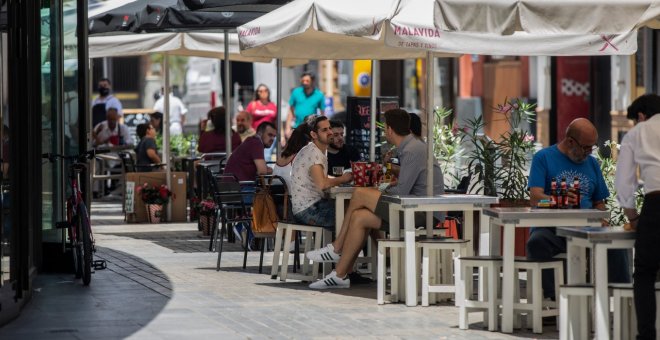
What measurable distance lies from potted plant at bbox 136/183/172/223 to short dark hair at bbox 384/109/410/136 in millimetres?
8014

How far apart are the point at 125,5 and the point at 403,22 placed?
7.78 m

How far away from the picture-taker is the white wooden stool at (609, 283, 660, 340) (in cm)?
928

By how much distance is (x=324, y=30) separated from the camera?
1200 centimetres

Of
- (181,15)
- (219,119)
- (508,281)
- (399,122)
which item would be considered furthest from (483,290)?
Answer: (219,119)

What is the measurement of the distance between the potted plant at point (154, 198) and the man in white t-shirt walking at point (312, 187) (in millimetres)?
6901

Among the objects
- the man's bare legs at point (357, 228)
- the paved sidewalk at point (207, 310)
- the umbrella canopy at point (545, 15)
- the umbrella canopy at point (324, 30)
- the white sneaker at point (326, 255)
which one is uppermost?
the umbrella canopy at point (324, 30)

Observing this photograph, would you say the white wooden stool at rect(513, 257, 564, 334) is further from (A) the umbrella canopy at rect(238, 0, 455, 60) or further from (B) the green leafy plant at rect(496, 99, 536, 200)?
(B) the green leafy plant at rect(496, 99, 536, 200)

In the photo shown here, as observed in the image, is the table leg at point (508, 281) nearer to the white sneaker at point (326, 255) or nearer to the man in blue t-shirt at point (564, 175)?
the man in blue t-shirt at point (564, 175)

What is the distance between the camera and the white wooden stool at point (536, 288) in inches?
402

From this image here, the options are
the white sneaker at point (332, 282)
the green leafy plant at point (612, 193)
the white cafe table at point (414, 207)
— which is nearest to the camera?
the white cafe table at point (414, 207)

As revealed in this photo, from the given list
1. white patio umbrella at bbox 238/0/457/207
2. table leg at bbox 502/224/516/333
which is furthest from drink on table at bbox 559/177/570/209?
white patio umbrella at bbox 238/0/457/207

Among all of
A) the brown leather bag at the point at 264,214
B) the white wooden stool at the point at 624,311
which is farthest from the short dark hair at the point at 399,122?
the white wooden stool at the point at 624,311

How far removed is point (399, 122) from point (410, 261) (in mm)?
1307

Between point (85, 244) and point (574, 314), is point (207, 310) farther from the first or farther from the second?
point (574, 314)
